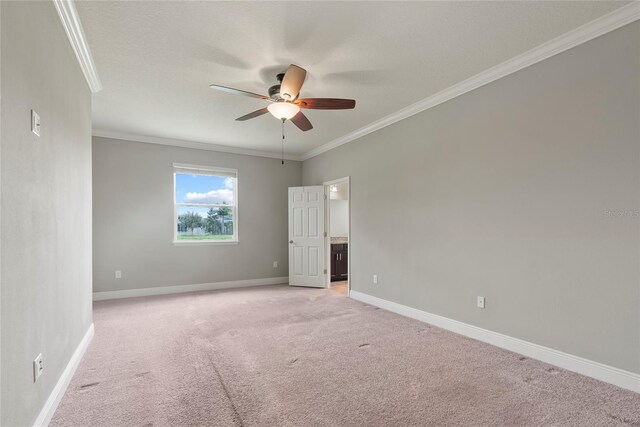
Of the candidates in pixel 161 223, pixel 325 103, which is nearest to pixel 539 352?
pixel 325 103

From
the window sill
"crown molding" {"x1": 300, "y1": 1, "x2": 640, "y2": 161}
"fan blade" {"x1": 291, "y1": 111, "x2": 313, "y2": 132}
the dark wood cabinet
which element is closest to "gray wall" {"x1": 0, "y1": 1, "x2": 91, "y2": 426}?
"fan blade" {"x1": 291, "y1": 111, "x2": 313, "y2": 132}

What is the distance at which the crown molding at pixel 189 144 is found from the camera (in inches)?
207

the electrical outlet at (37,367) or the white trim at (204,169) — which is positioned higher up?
the white trim at (204,169)

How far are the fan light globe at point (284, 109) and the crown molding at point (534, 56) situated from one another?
177 cm

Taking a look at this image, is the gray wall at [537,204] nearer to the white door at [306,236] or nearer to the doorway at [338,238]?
the doorway at [338,238]

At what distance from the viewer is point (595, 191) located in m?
2.50

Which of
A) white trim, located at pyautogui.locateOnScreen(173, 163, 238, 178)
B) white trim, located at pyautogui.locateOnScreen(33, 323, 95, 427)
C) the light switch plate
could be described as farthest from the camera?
white trim, located at pyautogui.locateOnScreen(173, 163, 238, 178)

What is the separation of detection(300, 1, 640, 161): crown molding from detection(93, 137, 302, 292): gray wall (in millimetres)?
3158

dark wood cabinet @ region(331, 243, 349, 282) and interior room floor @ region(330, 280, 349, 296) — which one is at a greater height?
dark wood cabinet @ region(331, 243, 349, 282)

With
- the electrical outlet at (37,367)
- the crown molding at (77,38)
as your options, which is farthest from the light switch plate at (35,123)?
the electrical outlet at (37,367)

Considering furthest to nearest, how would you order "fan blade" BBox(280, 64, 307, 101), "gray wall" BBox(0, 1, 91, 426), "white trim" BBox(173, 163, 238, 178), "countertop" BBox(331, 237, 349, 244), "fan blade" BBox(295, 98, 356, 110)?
"countertop" BBox(331, 237, 349, 244)
"white trim" BBox(173, 163, 238, 178)
"fan blade" BBox(295, 98, 356, 110)
"fan blade" BBox(280, 64, 307, 101)
"gray wall" BBox(0, 1, 91, 426)

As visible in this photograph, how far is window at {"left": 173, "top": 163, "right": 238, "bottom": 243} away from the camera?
588 cm

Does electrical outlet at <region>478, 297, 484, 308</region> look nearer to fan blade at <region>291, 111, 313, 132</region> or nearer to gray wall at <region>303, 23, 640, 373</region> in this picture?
gray wall at <region>303, 23, 640, 373</region>

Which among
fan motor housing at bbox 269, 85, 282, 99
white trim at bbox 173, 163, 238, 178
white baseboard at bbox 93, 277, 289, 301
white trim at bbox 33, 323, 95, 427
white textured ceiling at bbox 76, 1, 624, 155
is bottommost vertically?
white baseboard at bbox 93, 277, 289, 301
